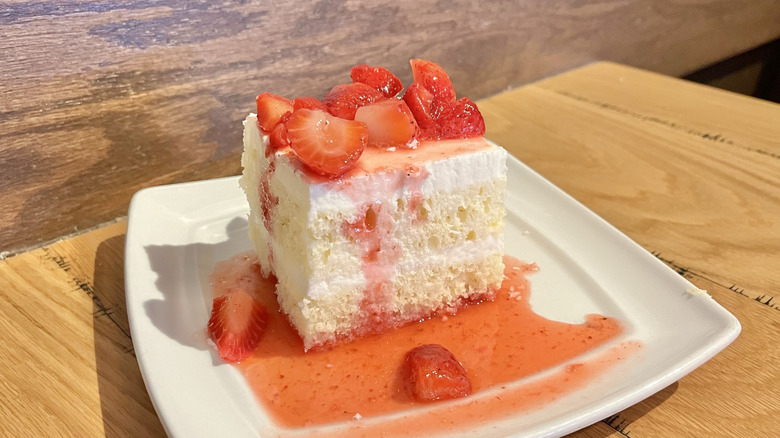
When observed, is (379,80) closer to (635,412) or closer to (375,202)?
(375,202)

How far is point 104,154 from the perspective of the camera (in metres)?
1.61

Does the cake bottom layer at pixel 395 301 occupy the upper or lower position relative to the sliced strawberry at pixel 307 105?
lower

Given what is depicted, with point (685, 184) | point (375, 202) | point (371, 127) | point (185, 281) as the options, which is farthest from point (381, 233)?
point (685, 184)

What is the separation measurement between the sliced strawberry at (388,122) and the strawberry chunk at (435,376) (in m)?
0.41

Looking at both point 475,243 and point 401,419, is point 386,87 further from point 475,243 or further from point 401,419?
point 401,419

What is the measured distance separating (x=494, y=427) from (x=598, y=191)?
3.37ft

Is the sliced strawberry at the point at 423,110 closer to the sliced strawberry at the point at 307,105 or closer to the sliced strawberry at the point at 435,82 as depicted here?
the sliced strawberry at the point at 435,82

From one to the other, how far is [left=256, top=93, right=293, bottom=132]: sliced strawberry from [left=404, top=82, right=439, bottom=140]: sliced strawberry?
25 centimetres

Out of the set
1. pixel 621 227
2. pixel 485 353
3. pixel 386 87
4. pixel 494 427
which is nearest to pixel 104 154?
pixel 386 87

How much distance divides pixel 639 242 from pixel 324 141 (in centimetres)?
92

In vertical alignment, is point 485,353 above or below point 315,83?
below

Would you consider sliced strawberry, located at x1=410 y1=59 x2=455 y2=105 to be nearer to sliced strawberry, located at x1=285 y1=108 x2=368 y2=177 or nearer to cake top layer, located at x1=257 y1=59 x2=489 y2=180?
cake top layer, located at x1=257 y1=59 x2=489 y2=180

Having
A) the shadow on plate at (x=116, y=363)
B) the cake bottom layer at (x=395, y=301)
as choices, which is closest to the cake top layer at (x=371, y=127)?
the cake bottom layer at (x=395, y=301)

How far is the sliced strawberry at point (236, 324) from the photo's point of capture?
117 centimetres
